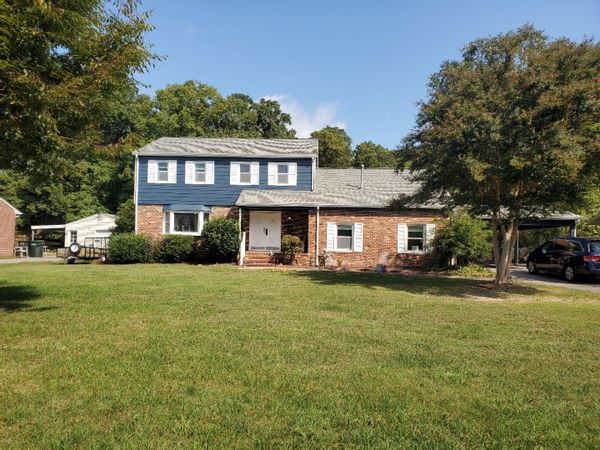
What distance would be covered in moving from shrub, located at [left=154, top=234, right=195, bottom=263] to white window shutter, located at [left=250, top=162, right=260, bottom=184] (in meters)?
4.74

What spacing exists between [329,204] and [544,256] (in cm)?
925

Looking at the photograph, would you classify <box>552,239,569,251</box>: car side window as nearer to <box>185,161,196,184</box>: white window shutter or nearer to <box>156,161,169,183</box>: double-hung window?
<box>185,161,196,184</box>: white window shutter

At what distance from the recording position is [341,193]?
2234cm

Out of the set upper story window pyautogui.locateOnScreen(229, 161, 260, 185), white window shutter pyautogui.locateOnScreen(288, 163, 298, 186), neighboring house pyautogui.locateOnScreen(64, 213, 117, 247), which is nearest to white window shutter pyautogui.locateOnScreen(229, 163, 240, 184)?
upper story window pyautogui.locateOnScreen(229, 161, 260, 185)

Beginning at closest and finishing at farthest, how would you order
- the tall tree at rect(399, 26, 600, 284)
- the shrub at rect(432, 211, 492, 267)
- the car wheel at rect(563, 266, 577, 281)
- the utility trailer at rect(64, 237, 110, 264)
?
the tall tree at rect(399, 26, 600, 284) < the car wheel at rect(563, 266, 577, 281) < the shrub at rect(432, 211, 492, 267) < the utility trailer at rect(64, 237, 110, 264)

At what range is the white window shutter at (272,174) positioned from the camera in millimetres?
23875

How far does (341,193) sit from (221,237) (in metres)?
6.36

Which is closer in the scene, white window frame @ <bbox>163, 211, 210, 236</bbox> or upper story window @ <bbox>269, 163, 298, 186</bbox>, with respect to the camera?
white window frame @ <bbox>163, 211, 210, 236</bbox>

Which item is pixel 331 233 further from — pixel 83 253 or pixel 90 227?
pixel 90 227

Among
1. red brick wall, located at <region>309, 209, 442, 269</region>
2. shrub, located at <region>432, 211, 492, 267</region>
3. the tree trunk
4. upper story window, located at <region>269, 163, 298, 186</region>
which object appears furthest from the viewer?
upper story window, located at <region>269, 163, 298, 186</region>

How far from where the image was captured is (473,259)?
63.0 feet

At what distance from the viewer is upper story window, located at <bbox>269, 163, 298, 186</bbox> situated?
936 inches

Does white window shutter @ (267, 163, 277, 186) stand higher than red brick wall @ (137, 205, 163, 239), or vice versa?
white window shutter @ (267, 163, 277, 186)

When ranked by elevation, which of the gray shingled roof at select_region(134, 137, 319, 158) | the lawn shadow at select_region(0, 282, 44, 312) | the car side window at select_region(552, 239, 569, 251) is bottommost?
the lawn shadow at select_region(0, 282, 44, 312)
